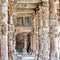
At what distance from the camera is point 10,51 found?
58.8 feet

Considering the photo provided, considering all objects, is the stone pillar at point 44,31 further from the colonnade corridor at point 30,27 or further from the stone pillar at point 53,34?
the stone pillar at point 53,34

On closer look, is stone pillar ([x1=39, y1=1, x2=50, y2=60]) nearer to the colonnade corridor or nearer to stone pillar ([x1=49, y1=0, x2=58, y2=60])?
the colonnade corridor

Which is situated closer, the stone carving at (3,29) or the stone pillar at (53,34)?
the stone carving at (3,29)

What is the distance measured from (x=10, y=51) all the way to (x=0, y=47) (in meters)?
6.56

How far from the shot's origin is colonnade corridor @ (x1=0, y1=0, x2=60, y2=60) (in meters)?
11.6

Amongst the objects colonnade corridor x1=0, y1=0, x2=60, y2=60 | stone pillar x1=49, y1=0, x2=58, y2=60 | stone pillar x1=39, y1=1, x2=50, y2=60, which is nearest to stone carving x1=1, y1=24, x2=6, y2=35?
colonnade corridor x1=0, y1=0, x2=60, y2=60

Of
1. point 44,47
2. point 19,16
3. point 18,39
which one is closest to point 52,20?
point 44,47

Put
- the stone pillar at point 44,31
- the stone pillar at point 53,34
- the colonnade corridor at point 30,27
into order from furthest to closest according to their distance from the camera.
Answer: the stone pillar at point 44,31 < the stone pillar at point 53,34 < the colonnade corridor at point 30,27

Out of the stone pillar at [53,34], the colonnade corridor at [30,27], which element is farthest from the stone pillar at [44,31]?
the stone pillar at [53,34]

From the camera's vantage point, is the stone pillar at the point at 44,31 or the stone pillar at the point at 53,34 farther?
the stone pillar at the point at 44,31

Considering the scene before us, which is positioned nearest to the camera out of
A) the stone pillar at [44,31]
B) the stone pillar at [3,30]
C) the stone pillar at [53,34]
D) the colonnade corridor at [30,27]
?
the stone pillar at [3,30]

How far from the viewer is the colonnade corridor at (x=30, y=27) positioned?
38.0 ft

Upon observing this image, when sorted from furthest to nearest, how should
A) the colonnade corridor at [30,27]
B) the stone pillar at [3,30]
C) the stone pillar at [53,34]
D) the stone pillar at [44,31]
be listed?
the stone pillar at [44,31], the stone pillar at [53,34], the colonnade corridor at [30,27], the stone pillar at [3,30]

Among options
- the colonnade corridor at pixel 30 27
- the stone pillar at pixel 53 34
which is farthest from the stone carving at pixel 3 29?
the stone pillar at pixel 53 34
